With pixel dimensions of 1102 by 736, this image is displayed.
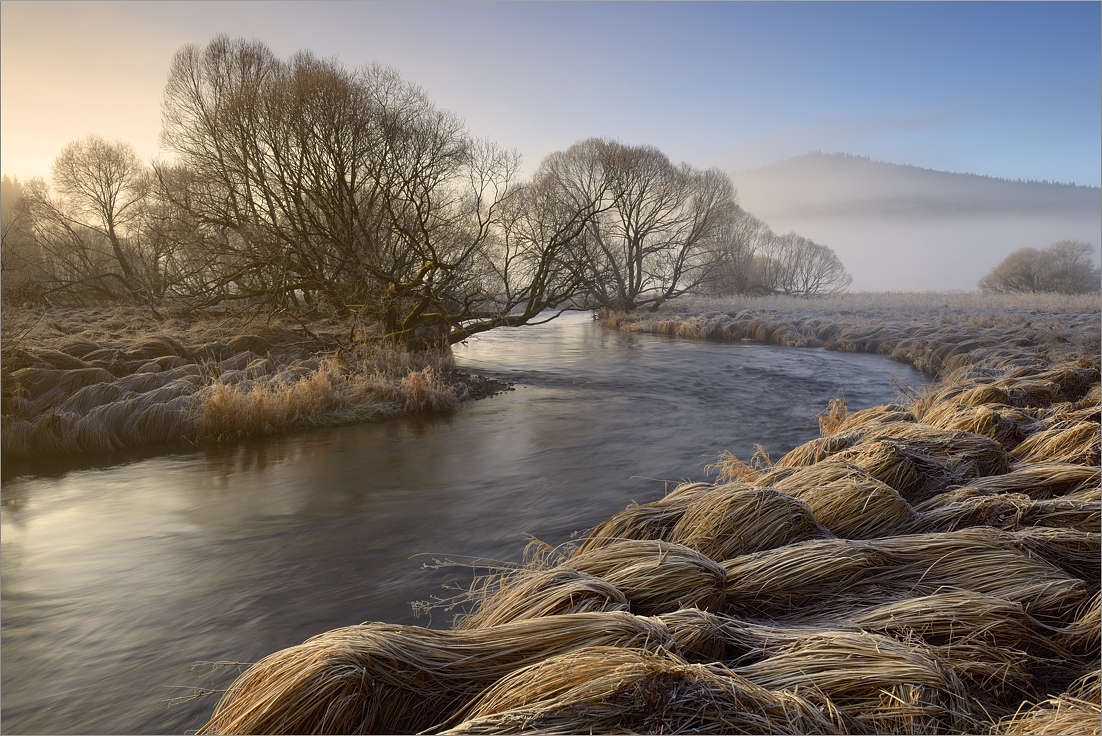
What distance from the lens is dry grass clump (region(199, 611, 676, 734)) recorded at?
2529 millimetres

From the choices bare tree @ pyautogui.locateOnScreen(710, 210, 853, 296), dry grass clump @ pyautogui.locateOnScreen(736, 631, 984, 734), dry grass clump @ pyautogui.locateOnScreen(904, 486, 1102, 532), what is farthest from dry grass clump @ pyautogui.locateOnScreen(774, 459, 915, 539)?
bare tree @ pyautogui.locateOnScreen(710, 210, 853, 296)

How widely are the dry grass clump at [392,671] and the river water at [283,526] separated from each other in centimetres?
165

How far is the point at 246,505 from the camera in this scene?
791 centimetres

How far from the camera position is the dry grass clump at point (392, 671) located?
99.6 inches

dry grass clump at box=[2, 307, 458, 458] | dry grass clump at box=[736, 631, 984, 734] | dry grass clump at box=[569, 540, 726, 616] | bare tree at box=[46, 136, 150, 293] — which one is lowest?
dry grass clump at box=[736, 631, 984, 734]

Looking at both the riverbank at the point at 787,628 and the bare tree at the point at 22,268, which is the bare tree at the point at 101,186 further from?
the riverbank at the point at 787,628

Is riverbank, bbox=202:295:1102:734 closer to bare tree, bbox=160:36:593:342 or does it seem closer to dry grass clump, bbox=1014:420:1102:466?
dry grass clump, bbox=1014:420:1102:466

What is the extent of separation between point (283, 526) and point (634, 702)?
610 cm

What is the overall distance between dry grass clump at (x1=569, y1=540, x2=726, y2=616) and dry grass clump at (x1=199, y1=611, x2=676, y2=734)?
2.12 ft

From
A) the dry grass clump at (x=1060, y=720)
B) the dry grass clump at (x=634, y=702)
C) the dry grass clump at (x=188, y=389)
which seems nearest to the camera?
the dry grass clump at (x=634, y=702)

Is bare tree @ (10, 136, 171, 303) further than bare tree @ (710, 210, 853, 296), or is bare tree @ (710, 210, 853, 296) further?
bare tree @ (710, 210, 853, 296)

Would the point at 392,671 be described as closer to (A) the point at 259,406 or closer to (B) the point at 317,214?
(A) the point at 259,406

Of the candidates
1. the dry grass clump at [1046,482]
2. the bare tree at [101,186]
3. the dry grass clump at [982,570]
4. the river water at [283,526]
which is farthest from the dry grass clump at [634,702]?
the bare tree at [101,186]

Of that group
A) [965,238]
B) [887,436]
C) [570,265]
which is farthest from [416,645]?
[965,238]
